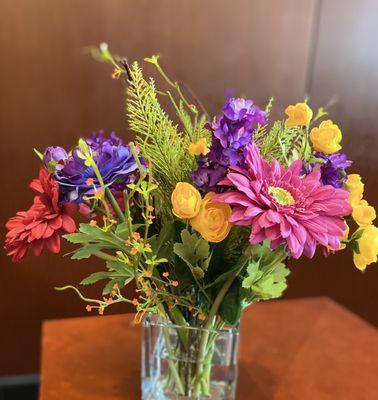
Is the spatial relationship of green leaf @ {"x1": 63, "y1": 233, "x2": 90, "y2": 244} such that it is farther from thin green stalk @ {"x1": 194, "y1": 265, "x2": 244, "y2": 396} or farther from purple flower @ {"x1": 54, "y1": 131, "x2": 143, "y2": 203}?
thin green stalk @ {"x1": 194, "y1": 265, "x2": 244, "y2": 396}

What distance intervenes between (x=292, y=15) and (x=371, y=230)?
1.24 metres

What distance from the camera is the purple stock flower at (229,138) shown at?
22.6 inches

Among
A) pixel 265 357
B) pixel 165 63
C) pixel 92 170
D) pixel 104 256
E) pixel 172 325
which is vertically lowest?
pixel 265 357

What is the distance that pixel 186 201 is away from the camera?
1.89 feet

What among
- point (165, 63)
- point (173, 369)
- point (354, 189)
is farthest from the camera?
point (165, 63)

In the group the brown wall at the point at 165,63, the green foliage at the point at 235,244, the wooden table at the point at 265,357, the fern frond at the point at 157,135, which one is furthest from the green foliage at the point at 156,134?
the brown wall at the point at 165,63

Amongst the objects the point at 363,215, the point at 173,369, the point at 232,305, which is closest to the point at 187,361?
the point at 173,369

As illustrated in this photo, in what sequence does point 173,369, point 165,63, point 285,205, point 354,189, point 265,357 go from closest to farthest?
1. point 285,205
2. point 354,189
3. point 173,369
4. point 265,357
5. point 165,63

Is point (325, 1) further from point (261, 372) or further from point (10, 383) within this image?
point (10, 383)

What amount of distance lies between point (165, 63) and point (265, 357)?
97cm

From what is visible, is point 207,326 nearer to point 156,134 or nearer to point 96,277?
point 96,277

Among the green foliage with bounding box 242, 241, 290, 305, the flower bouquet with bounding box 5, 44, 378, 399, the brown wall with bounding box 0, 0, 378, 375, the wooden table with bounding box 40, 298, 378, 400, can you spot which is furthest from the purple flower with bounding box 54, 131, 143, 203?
the brown wall with bounding box 0, 0, 378, 375

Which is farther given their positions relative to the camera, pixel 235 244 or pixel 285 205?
pixel 235 244

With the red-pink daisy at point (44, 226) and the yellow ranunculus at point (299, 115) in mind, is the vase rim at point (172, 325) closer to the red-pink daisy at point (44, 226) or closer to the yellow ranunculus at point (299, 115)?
the red-pink daisy at point (44, 226)
